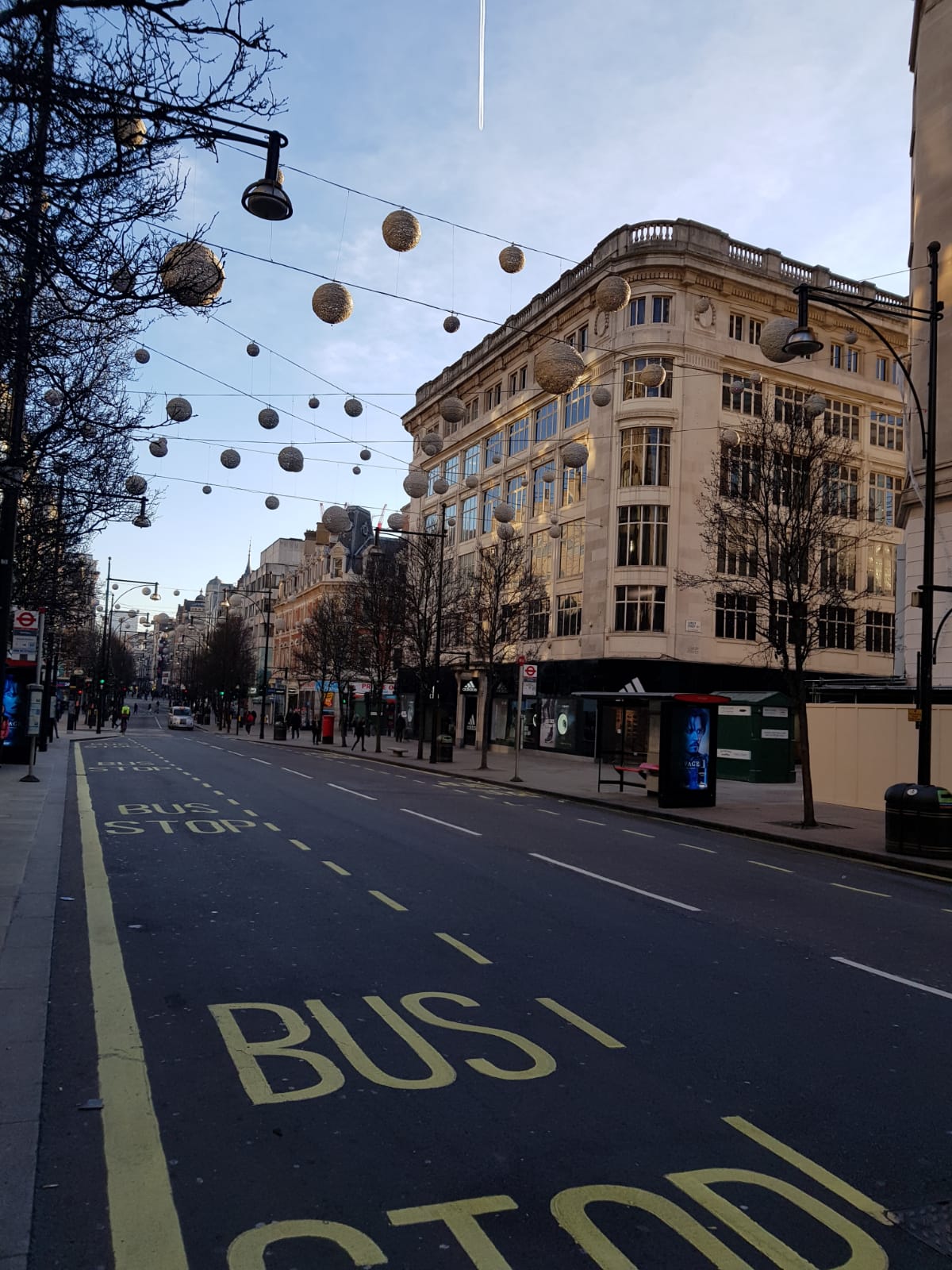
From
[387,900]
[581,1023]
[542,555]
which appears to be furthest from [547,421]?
[581,1023]

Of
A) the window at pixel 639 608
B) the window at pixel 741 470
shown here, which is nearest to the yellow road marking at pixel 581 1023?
the window at pixel 741 470

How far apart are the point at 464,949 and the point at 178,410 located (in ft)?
38.3

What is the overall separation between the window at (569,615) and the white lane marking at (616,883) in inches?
1317

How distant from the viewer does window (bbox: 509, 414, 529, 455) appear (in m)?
53.3

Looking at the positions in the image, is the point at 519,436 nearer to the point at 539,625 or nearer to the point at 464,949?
the point at 539,625

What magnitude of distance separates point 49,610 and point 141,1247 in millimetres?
28873

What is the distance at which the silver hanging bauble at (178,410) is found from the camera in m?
16.1

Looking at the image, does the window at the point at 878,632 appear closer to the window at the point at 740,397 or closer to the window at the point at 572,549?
the window at the point at 740,397

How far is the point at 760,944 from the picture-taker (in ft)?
27.8

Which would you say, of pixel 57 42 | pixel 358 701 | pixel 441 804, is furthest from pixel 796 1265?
pixel 358 701

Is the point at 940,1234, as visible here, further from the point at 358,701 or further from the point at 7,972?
the point at 358,701

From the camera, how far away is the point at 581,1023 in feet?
19.7

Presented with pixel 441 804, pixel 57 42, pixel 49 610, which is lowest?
pixel 441 804

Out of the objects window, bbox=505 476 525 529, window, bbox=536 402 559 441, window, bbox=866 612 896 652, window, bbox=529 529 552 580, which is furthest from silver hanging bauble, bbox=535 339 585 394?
window, bbox=866 612 896 652
